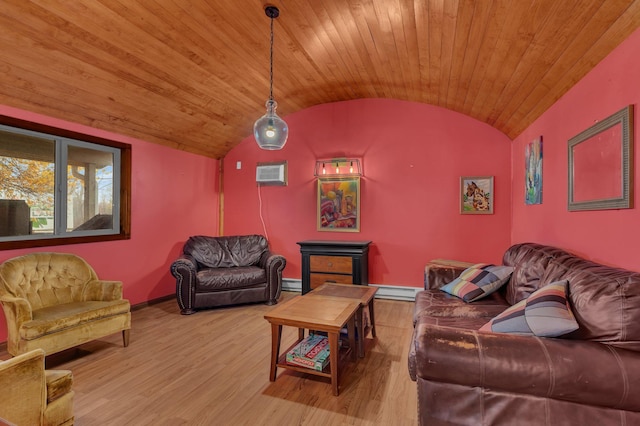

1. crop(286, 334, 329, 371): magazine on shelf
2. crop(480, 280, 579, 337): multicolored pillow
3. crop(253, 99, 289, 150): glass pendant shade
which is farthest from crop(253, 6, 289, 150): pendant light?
crop(480, 280, 579, 337): multicolored pillow

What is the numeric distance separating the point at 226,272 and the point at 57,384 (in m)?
2.43

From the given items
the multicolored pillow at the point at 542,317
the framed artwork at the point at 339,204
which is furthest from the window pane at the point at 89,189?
the multicolored pillow at the point at 542,317

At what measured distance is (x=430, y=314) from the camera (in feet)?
7.87

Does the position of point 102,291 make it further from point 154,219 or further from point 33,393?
point 33,393

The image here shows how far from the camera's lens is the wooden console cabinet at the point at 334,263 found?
4152mm

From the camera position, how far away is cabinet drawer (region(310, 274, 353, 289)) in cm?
420

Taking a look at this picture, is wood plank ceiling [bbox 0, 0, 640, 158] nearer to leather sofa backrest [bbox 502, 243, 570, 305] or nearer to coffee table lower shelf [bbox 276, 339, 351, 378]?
leather sofa backrest [bbox 502, 243, 570, 305]

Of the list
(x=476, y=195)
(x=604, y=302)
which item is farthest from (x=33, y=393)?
(x=476, y=195)

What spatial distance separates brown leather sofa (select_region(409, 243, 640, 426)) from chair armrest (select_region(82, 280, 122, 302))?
2.78 m

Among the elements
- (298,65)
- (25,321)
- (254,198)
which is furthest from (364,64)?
(25,321)

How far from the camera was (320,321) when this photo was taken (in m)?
2.15

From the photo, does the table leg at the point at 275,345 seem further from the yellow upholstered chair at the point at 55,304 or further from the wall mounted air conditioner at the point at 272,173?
the wall mounted air conditioner at the point at 272,173

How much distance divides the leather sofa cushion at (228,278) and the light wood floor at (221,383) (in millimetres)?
618

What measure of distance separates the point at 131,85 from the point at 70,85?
0.48 metres
